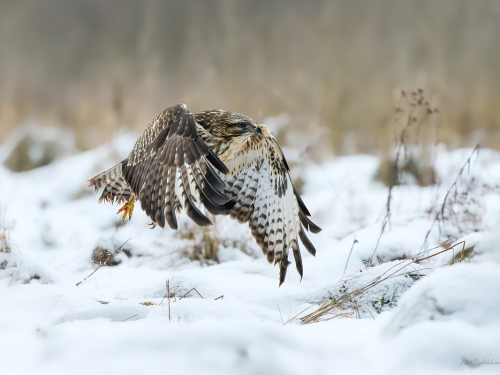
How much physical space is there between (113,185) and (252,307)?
83.9 inches

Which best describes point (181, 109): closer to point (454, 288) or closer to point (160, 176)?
point (160, 176)

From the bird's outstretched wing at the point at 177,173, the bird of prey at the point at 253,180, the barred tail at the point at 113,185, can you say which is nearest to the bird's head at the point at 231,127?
the bird of prey at the point at 253,180

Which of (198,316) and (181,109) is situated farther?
(181,109)

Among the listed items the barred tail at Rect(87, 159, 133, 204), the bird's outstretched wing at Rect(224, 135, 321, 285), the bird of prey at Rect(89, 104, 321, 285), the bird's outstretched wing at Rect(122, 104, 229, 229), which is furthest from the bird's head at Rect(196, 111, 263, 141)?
the barred tail at Rect(87, 159, 133, 204)

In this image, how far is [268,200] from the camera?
12.8 feet

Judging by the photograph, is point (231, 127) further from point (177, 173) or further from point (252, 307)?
point (252, 307)

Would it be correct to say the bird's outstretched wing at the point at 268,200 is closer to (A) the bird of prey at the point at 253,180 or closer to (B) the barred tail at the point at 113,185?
(A) the bird of prey at the point at 253,180

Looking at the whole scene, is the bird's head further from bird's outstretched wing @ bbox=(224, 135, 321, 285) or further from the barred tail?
the barred tail

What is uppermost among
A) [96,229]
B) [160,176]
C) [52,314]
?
[160,176]

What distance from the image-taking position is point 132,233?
600cm

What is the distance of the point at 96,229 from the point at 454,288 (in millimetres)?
5431

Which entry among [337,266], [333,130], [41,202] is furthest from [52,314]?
[333,130]

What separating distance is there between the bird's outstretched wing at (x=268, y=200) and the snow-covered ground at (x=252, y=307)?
0.33m

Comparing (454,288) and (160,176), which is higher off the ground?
(160,176)
